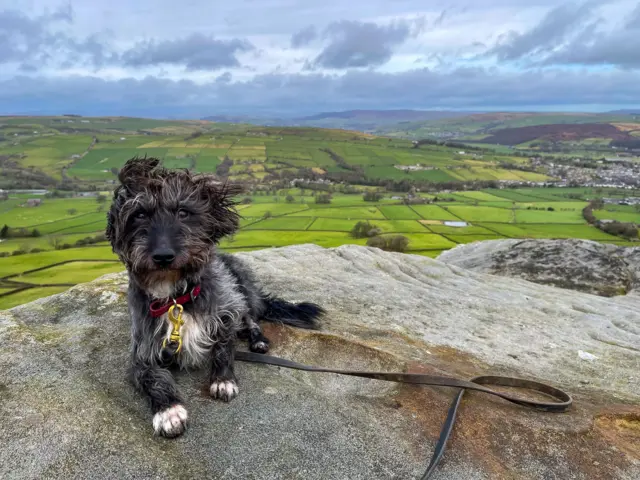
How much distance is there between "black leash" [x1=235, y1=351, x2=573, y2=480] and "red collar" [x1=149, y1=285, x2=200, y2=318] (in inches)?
46.1

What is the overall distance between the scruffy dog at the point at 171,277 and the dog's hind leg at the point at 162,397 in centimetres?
1

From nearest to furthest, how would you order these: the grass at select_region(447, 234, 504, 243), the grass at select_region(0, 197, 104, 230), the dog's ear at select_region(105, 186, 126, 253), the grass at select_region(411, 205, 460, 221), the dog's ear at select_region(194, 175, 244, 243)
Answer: the dog's ear at select_region(105, 186, 126, 253) → the dog's ear at select_region(194, 175, 244, 243) → the grass at select_region(447, 234, 504, 243) → the grass at select_region(411, 205, 460, 221) → the grass at select_region(0, 197, 104, 230)

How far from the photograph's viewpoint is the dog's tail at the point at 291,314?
7.57m

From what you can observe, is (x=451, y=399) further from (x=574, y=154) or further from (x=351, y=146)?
(x=574, y=154)

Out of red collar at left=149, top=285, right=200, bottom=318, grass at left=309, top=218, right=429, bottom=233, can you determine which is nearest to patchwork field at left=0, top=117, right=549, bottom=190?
grass at left=309, top=218, right=429, bottom=233

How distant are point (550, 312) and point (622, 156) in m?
180

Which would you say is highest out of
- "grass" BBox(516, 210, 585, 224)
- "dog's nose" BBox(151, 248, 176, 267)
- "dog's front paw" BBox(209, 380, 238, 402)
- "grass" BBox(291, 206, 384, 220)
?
"dog's nose" BBox(151, 248, 176, 267)

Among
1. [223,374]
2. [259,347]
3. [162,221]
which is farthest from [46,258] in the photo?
[223,374]

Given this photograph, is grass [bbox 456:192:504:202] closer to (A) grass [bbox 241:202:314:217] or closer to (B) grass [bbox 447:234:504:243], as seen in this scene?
(B) grass [bbox 447:234:504:243]

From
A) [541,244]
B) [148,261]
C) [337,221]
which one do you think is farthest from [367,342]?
[337,221]

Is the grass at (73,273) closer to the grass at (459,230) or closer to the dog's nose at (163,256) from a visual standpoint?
the dog's nose at (163,256)

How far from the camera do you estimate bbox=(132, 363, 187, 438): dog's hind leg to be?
4477mm

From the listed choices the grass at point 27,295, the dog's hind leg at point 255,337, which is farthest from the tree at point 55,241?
the dog's hind leg at point 255,337

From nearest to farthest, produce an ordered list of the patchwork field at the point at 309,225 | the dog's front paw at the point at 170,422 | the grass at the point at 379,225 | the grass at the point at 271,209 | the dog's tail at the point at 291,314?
1. the dog's front paw at the point at 170,422
2. the dog's tail at the point at 291,314
3. the patchwork field at the point at 309,225
4. the grass at the point at 379,225
5. the grass at the point at 271,209
